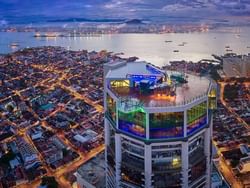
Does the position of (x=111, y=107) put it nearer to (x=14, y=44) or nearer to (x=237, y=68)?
(x=237, y=68)

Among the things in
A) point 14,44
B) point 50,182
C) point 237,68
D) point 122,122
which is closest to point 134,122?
point 122,122

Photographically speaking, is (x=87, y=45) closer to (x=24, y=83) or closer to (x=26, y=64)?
(x=26, y=64)

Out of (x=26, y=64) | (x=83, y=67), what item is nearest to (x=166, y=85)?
(x=83, y=67)

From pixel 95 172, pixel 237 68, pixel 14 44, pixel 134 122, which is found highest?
pixel 134 122

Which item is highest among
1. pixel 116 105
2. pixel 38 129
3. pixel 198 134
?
pixel 116 105

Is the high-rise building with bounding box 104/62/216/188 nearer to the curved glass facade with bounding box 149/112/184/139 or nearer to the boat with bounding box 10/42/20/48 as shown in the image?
the curved glass facade with bounding box 149/112/184/139

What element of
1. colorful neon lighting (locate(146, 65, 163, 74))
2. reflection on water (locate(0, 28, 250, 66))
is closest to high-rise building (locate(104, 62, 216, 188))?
colorful neon lighting (locate(146, 65, 163, 74))

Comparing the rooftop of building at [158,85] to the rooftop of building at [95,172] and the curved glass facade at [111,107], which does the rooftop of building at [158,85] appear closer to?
the curved glass facade at [111,107]

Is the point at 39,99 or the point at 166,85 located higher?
the point at 166,85
